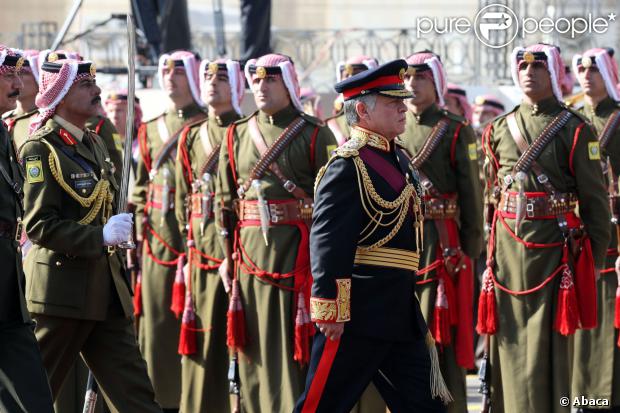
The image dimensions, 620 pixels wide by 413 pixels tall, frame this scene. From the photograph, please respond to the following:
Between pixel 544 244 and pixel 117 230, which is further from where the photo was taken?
pixel 544 244

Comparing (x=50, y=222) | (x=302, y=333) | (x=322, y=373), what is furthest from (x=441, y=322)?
(x=50, y=222)

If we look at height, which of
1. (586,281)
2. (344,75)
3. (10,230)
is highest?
(344,75)

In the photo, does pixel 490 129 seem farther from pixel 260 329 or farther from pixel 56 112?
pixel 56 112

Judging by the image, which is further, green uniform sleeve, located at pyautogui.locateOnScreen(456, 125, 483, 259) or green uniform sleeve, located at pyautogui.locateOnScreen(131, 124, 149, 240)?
green uniform sleeve, located at pyautogui.locateOnScreen(131, 124, 149, 240)

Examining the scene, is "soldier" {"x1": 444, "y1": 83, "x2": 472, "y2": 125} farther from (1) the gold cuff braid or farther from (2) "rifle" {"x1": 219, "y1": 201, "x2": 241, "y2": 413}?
(1) the gold cuff braid

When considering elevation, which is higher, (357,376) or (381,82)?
(381,82)

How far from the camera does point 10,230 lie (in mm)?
6410

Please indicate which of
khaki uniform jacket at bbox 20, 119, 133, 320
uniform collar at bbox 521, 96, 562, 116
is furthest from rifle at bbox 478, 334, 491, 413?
khaki uniform jacket at bbox 20, 119, 133, 320

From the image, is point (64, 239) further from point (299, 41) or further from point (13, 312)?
point (299, 41)

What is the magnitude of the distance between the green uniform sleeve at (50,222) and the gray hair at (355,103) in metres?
1.36

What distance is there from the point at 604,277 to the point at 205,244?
2.63 metres

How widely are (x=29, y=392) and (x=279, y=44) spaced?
473 inches

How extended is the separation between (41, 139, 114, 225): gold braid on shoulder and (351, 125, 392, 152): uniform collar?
1.45 m

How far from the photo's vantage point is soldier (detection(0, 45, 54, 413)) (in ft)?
20.5
